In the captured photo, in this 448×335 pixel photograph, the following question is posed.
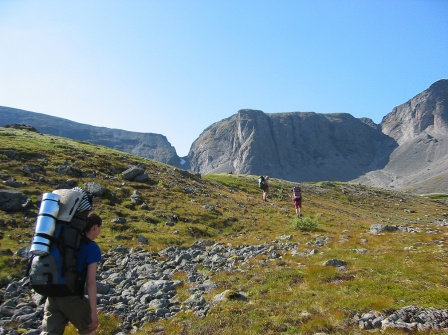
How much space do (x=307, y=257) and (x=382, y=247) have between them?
4226 mm

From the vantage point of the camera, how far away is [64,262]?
19.9ft

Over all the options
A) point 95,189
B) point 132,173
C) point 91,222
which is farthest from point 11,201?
point 91,222

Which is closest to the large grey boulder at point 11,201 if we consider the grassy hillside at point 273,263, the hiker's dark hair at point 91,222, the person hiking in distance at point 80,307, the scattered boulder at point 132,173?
the grassy hillside at point 273,263

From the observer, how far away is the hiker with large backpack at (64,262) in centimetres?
593

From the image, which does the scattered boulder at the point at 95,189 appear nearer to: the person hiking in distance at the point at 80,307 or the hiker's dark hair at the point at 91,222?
the hiker's dark hair at the point at 91,222

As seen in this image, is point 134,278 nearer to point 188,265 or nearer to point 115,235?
point 188,265

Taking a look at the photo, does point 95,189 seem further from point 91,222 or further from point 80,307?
point 80,307

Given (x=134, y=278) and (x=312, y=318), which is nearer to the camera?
(x=312, y=318)

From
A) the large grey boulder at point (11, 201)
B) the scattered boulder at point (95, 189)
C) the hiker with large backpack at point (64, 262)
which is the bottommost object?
the large grey boulder at point (11, 201)

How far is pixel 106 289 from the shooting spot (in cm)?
1206

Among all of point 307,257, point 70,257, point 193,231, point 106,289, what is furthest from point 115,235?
point 70,257

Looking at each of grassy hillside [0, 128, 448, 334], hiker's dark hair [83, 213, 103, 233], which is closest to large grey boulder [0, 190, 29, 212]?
grassy hillside [0, 128, 448, 334]

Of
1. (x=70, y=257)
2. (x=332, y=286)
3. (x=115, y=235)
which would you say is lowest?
(x=115, y=235)

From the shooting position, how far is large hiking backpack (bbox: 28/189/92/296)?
5.91m
